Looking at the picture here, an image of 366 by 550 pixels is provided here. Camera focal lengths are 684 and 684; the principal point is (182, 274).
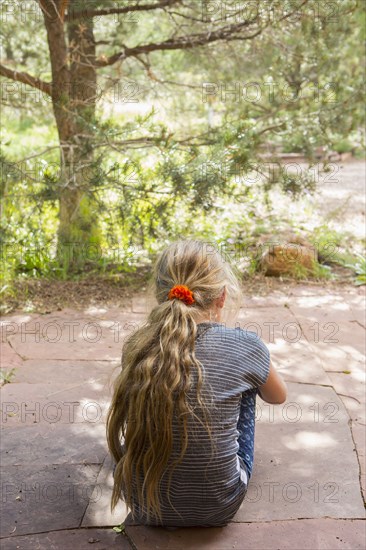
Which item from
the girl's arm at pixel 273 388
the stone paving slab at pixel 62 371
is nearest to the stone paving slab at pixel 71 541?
the girl's arm at pixel 273 388

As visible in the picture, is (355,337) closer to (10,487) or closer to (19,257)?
(10,487)

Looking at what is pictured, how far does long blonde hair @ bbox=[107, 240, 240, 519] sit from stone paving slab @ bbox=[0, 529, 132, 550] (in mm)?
120

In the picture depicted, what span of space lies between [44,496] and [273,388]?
3.04 feet

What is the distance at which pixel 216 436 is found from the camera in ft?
7.00

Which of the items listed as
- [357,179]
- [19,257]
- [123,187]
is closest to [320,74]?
[123,187]

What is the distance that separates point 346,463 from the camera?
2664mm

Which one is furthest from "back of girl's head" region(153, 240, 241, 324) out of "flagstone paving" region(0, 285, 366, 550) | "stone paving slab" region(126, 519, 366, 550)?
"stone paving slab" region(126, 519, 366, 550)

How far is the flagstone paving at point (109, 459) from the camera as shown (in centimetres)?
224

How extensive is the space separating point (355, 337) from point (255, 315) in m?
0.70

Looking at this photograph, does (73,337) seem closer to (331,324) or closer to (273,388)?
(331,324)

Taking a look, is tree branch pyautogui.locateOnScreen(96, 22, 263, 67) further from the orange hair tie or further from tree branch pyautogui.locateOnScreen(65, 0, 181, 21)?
the orange hair tie

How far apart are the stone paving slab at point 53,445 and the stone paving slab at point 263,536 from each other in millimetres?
567

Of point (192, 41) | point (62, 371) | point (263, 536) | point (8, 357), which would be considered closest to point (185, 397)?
point (263, 536)

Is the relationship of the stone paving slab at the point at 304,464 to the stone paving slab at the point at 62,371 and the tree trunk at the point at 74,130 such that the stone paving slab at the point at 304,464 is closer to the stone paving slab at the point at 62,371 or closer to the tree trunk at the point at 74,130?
the stone paving slab at the point at 62,371
